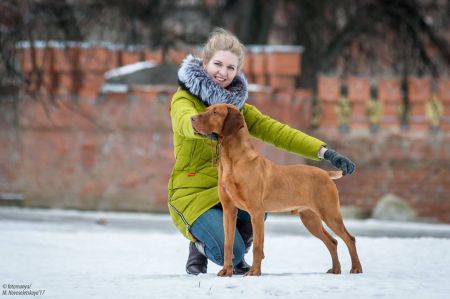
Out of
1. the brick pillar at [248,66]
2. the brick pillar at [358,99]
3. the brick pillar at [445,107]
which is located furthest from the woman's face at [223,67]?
the brick pillar at [445,107]

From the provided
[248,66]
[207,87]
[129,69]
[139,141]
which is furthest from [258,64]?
[207,87]

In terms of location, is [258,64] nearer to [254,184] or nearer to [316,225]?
[316,225]

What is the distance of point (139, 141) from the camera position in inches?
698

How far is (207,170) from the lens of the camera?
6.65 m

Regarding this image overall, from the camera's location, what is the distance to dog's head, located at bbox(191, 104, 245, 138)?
224 inches

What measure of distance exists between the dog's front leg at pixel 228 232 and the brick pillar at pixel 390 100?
43.2ft

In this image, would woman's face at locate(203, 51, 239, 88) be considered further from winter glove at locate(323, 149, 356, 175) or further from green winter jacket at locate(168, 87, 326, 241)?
winter glove at locate(323, 149, 356, 175)

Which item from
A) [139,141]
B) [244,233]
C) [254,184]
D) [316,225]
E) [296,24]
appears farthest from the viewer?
[296,24]

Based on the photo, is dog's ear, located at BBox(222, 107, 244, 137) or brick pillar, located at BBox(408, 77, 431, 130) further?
brick pillar, located at BBox(408, 77, 431, 130)

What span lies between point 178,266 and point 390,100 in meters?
11.1

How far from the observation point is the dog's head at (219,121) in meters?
5.70

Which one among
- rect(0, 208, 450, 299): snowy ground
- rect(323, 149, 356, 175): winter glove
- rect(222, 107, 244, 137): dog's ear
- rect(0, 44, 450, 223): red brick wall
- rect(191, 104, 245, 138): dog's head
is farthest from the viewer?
rect(0, 44, 450, 223): red brick wall

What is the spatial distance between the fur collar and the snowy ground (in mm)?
1067

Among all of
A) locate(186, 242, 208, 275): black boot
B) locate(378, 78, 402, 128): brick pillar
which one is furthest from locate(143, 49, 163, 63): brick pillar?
locate(186, 242, 208, 275): black boot
